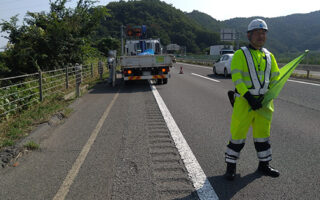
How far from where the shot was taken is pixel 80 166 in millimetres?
4164

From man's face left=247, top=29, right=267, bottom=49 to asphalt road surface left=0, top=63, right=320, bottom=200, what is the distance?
1.68 meters

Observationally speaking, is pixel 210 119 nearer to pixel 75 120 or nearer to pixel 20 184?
pixel 75 120

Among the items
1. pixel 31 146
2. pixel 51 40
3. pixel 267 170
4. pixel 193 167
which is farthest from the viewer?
pixel 51 40

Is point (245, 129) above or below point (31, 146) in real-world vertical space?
above

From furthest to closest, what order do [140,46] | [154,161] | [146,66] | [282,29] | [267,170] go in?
[282,29]
[140,46]
[146,66]
[154,161]
[267,170]

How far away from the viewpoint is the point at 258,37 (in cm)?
364

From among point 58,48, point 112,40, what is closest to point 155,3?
point 112,40

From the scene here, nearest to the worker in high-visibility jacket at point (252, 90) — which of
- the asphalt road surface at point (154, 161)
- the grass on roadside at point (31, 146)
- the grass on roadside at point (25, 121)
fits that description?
the asphalt road surface at point (154, 161)

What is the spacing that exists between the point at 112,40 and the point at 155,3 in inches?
1738

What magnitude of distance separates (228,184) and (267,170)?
0.62m

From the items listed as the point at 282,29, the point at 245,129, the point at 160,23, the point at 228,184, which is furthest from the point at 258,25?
the point at 282,29

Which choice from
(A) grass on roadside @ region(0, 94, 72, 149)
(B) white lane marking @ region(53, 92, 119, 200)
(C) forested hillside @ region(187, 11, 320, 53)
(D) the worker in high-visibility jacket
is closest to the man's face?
(D) the worker in high-visibility jacket

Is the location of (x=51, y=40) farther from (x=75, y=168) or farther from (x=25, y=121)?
(x=75, y=168)

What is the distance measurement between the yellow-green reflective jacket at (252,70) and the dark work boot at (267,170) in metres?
0.95
